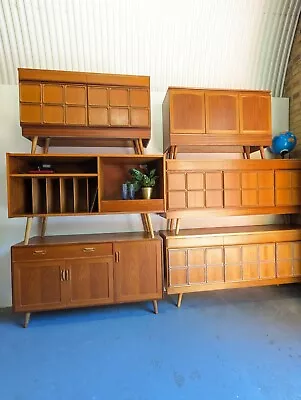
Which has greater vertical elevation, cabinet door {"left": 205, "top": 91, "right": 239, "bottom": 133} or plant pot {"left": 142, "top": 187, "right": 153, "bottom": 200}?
cabinet door {"left": 205, "top": 91, "right": 239, "bottom": 133}

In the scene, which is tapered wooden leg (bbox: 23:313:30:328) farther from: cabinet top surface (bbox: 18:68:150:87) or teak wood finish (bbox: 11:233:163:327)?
cabinet top surface (bbox: 18:68:150:87)

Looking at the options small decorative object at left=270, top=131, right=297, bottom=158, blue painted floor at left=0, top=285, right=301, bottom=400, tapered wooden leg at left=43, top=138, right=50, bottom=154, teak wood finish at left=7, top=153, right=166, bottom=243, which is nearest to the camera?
blue painted floor at left=0, top=285, right=301, bottom=400

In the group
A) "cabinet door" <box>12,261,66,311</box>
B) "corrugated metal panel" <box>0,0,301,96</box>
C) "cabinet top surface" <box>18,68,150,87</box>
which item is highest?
"corrugated metal panel" <box>0,0,301,96</box>

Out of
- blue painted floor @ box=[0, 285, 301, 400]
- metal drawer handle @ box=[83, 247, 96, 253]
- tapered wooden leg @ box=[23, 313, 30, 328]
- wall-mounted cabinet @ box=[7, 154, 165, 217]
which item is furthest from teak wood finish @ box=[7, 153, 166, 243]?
blue painted floor @ box=[0, 285, 301, 400]

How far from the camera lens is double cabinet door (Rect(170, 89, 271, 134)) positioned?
125 inches

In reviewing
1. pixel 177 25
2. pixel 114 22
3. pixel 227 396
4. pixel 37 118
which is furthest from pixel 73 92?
pixel 227 396

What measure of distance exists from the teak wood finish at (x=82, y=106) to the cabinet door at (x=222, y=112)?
0.77m

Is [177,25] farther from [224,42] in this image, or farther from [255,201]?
[255,201]

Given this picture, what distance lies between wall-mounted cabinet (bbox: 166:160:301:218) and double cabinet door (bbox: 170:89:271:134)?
15.8 inches

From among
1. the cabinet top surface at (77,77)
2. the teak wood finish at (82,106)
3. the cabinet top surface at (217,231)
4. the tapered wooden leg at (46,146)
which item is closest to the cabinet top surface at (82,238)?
the cabinet top surface at (217,231)

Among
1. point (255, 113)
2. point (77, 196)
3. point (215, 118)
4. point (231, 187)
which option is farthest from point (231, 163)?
point (77, 196)

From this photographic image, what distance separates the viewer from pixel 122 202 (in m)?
3.02

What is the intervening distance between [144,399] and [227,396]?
21.7 inches

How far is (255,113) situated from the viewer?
3.33m
